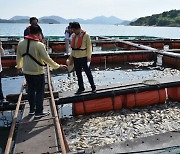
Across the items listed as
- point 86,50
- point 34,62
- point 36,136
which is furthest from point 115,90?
point 36,136

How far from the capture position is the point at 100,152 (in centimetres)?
540

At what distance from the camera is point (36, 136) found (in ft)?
18.9

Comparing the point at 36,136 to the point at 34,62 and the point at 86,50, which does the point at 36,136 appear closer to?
the point at 34,62

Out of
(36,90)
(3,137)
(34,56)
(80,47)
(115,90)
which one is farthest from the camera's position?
(115,90)

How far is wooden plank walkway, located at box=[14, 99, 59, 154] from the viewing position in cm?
519

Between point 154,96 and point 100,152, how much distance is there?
5.19m

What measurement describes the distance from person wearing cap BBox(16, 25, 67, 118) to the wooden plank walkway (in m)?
0.38

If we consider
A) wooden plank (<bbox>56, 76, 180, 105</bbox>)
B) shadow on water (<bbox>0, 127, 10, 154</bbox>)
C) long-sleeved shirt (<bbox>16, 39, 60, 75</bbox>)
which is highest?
long-sleeved shirt (<bbox>16, 39, 60, 75</bbox>)

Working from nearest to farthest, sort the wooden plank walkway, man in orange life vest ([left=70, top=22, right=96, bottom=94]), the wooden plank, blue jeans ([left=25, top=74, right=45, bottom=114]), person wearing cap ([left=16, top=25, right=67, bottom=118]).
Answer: the wooden plank walkway
person wearing cap ([left=16, top=25, right=67, bottom=118])
blue jeans ([left=25, top=74, right=45, bottom=114])
man in orange life vest ([left=70, top=22, right=96, bottom=94])
the wooden plank

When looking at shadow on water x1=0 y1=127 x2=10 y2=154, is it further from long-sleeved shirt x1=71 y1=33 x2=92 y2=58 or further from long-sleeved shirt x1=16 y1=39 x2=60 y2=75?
long-sleeved shirt x1=71 y1=33 x2=92 y2=58

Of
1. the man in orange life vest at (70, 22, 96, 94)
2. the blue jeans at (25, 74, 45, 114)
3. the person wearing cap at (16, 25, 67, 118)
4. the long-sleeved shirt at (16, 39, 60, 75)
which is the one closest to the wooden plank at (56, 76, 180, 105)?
the man in orange life vest at (70, 22, 96, 94)

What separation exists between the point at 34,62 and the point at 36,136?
6.14 feet

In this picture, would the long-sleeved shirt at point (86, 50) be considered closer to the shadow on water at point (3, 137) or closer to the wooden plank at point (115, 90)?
the wooden plank at point (115, 90)

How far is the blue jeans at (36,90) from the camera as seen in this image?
6449mm
